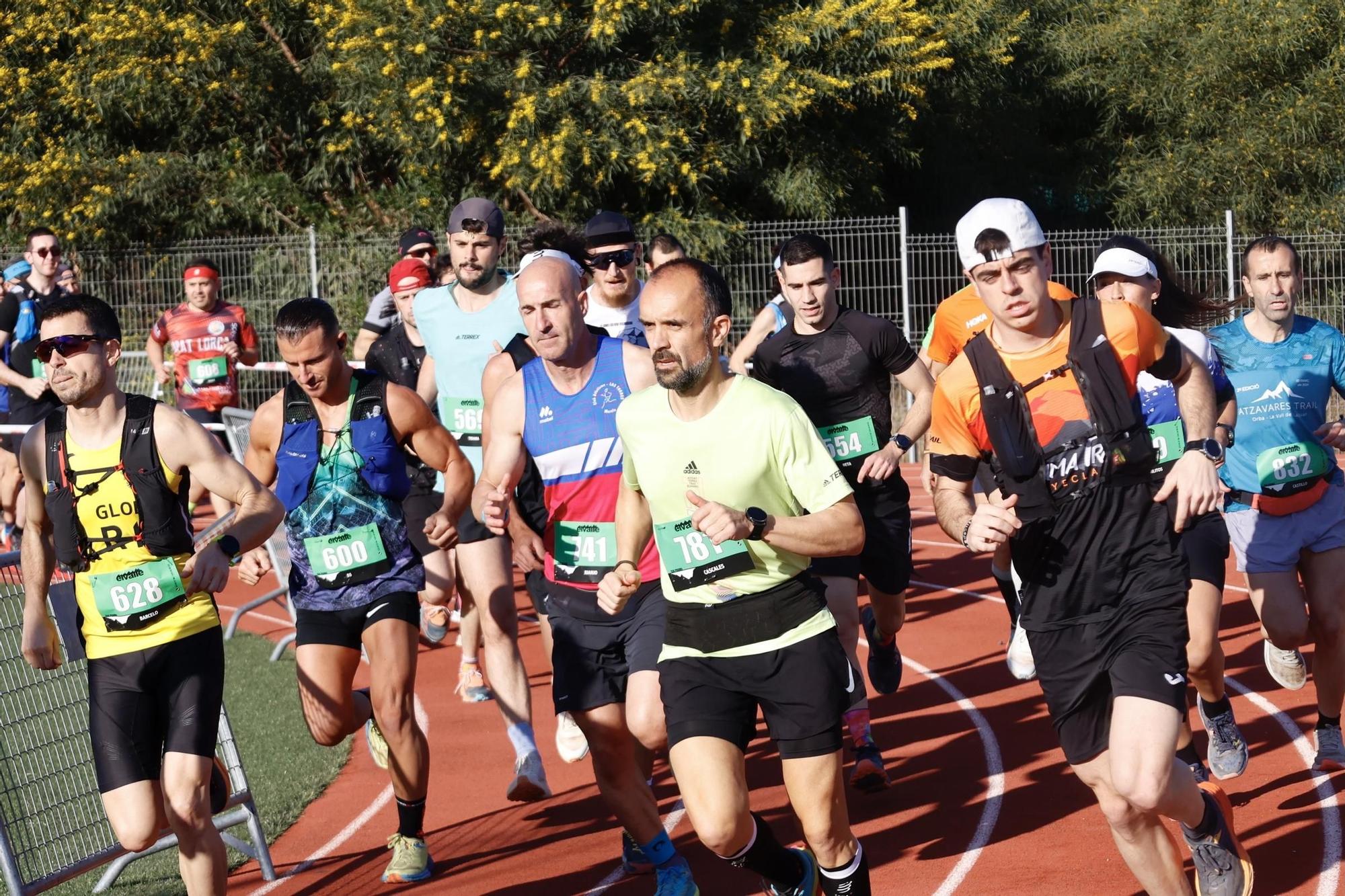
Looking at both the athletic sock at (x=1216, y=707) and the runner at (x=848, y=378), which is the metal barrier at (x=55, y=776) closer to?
the runner at (x=848, y=378)

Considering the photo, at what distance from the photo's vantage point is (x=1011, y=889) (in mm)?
5836

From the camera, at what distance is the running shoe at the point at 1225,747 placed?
22.1 feet

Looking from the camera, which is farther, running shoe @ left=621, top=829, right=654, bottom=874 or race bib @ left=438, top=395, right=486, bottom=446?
race bib @ left=438, top=395, right=486, bottom=446

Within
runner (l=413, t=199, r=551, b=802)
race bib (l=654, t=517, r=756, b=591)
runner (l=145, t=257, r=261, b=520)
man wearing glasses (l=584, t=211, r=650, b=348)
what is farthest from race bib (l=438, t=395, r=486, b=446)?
→ runner (l=145, t=257, r=261, b=520)

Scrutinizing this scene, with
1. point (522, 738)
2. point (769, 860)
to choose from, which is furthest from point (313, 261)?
point (769, 860)

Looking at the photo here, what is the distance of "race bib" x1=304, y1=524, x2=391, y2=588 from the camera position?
616 cm

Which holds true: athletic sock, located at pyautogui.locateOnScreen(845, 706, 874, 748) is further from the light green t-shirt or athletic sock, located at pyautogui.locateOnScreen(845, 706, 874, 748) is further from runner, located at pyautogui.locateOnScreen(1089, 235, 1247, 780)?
the light green t-shirt

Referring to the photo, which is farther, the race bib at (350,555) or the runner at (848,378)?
the runner at (848,378)

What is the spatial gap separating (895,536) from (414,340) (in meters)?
3.13

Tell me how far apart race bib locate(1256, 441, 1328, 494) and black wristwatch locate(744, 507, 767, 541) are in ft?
11.4

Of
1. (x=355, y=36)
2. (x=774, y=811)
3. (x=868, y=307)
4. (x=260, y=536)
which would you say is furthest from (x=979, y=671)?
(x=355, y=36)

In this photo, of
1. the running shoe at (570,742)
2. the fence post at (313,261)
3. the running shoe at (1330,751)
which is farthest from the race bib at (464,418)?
the fence post at (313,261)

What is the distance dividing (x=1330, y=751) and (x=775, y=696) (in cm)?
342

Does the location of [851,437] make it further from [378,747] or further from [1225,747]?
[378,747]
